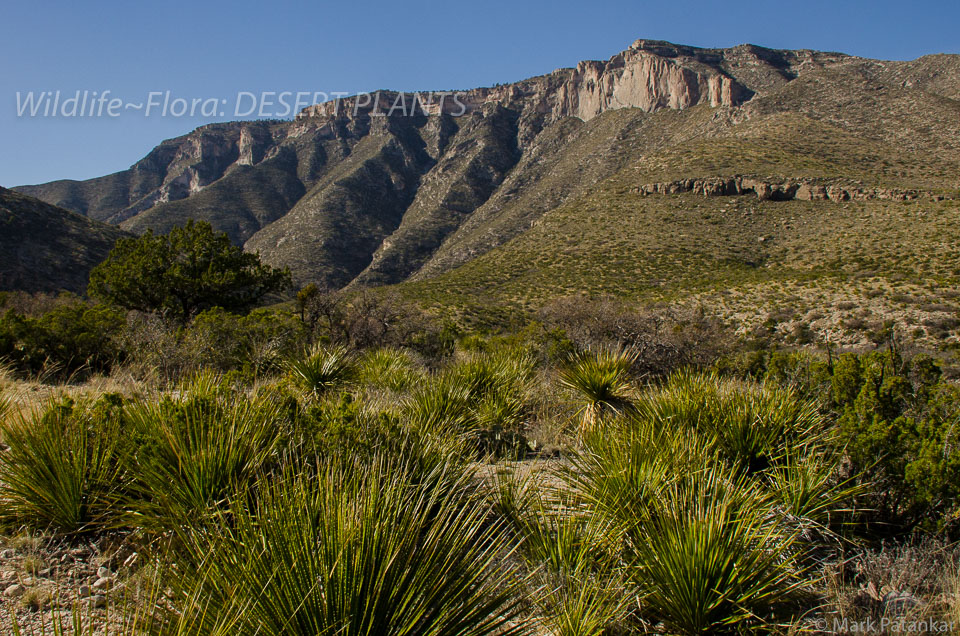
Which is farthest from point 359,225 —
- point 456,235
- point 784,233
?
point 784,233

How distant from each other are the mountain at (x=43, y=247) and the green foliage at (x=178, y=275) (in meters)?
19.9

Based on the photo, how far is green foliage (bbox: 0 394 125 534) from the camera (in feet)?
10.5

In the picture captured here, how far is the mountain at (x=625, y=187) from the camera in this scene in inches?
1303

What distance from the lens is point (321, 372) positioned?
24.7ft

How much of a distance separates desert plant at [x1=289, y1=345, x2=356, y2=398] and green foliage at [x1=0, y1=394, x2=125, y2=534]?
3459mm

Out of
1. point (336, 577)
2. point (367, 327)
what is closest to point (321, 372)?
point (336, 577)

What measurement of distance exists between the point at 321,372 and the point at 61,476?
169 inches

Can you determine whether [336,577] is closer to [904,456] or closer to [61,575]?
[61,575]

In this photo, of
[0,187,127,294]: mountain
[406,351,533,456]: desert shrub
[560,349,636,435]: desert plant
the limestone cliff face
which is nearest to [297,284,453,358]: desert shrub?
[406,351,533,456]: desert shrub

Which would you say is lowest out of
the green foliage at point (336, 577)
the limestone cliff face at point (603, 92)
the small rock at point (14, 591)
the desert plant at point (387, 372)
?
the small rock at point (14, 591)

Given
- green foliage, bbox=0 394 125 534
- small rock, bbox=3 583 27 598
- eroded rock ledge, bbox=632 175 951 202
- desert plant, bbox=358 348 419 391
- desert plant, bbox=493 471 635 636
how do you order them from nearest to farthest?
1. desert plant, bbox=493 471 635 636
2. small rock, bbox=3 583 27 598
3. green foliage, bbox=0 394 125 534
4. desert plant, bbox=358 348 419 391
5. eroded rock ledge, bbox=632 175 951 202

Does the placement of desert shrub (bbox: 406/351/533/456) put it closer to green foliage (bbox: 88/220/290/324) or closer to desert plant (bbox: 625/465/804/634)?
desert plant (bbox: 625/465/804/634)

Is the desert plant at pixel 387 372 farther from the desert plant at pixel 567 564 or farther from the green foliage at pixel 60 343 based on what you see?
the green foliage at pixel 60 343

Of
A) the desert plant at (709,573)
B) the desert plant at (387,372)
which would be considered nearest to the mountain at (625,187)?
the desert plant at (387,372)
